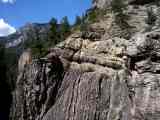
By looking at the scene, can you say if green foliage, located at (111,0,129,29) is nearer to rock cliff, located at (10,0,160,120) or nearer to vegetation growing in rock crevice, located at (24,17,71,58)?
rock cliff, located at (10,0,160,120)

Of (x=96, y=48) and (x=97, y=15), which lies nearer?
(x=96, y=48)

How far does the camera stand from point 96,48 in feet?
133

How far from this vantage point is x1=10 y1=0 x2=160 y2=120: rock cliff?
26.4 metres

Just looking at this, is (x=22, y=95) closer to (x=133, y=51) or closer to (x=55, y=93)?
(x=55, y=93)

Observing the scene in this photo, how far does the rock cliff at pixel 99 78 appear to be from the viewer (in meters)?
26.4

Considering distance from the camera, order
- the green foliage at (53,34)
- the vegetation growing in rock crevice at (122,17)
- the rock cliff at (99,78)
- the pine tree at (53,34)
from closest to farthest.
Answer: the rock cliff at (99,78) < the vegetation growing in rock crevice at (122,17) < the green foliage at (53,34) < the pine tree at (53,34)

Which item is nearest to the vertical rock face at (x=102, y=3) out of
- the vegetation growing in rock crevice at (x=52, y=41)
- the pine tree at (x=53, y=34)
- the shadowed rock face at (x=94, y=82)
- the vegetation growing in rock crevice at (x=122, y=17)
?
the vegetation growing in rock crevice at (x=52, y=41)

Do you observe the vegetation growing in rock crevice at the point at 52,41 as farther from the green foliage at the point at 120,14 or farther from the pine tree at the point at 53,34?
the green foliage at the point at 120,14

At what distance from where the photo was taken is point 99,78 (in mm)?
36438

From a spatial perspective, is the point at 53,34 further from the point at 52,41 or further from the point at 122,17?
the point at 122,17

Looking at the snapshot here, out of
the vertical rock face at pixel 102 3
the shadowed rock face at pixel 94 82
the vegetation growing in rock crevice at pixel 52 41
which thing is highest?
the vertical rock face at pixel 102 3

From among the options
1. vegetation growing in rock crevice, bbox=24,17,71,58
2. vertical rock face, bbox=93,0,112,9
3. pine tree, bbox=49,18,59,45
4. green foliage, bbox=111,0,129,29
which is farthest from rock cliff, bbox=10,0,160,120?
pine tree, bbox=49,18,59,45

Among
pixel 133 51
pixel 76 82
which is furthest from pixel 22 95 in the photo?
pixel 133 51

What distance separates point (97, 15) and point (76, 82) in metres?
13.5
